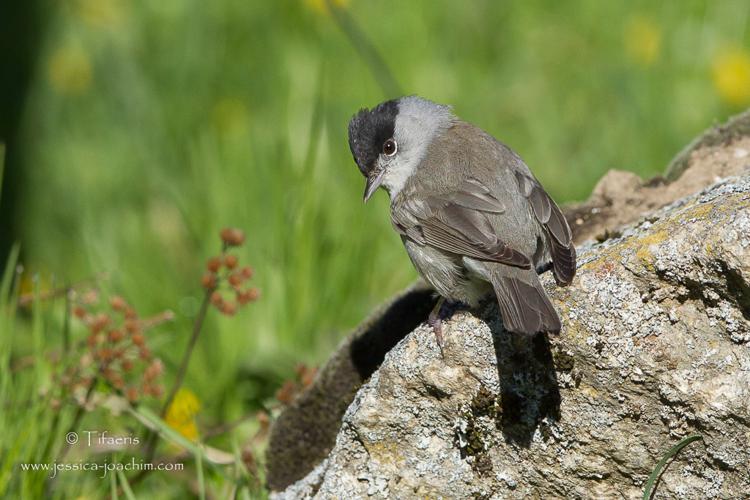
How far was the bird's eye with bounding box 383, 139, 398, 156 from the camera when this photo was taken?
4090 mm

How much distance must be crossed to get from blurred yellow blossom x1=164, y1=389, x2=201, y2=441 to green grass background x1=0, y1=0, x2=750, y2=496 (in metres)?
0.34

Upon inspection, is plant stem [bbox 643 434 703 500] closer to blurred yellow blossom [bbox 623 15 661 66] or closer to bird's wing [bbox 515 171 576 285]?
bird's wing [bbox 515 171 576 285]

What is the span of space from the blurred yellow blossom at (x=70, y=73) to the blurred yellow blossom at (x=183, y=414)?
3.85 meters

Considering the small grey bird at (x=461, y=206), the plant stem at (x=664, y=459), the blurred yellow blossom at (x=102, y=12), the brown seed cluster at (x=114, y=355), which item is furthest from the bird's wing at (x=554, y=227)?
the blurred yellow blossom at (x=102, y=12)

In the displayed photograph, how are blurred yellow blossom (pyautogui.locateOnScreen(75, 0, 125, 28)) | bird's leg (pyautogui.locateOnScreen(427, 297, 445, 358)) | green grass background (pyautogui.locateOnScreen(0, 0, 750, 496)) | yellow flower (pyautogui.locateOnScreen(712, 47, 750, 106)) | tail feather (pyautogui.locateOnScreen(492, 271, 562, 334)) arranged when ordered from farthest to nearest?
blurred yellow blossom (pyautogui.locateOnScreen(75, 0, 125, 28))
yellow flower (pyautogui.locateOnScreen(712, 47, 750, 106))
green grass background (pyautogui.locateOnScreen(0, 0, 750, 496))
bird's leg (pyautogui.locateOnScreen(427, 297, 445, 358))
tail feather (pyautogui.locateOnScreen(492, 271, 562, 334))

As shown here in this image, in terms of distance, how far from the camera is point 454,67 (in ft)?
22.9

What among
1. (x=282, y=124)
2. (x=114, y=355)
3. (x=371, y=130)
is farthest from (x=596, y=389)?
(x=282, y=124)

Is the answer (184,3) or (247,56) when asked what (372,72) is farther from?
(184,3)

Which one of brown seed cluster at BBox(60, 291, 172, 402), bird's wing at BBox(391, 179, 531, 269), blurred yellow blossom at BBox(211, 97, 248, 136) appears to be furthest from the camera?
blurred yellow blossom at BBox(211, 97, 248, 136)

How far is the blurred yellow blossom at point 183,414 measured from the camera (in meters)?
4.18

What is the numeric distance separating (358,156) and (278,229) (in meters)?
1.11

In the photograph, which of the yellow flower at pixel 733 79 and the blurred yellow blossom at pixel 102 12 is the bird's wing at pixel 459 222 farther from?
the blurred yellow blossom at pixel 102 12

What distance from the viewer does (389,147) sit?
4098 millimetres

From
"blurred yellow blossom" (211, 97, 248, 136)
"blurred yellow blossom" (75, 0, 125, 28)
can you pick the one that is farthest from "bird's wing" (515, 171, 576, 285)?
"blurred yellow blossom" (75, 0, 125, 28)
